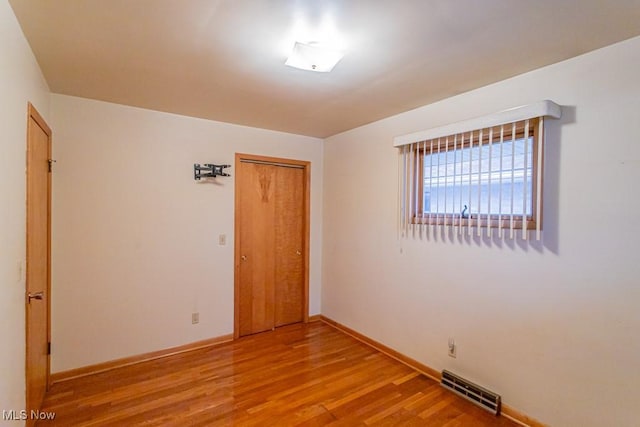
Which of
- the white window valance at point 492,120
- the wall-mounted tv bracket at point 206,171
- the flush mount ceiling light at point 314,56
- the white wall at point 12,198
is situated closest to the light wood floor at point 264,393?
the white wall at point 12,198

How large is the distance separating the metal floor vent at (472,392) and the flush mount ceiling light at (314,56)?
254 cm

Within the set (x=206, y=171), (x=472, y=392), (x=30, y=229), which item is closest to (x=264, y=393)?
(x=472, y=392)

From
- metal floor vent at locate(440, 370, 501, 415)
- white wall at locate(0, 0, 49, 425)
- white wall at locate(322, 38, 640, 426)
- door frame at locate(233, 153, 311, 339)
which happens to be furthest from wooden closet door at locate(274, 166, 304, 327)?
white wall at locate(0, 0, 49, 425)

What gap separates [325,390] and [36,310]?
2.18 meters

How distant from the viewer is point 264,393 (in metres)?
2.55

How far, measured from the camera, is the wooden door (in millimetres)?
1989

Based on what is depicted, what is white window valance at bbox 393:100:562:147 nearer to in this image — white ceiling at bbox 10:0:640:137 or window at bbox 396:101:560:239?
window at bbox 396:101:560:239

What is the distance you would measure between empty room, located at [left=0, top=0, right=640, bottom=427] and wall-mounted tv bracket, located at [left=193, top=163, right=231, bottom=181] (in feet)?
0.09

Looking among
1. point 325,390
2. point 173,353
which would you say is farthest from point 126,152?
point 325,390

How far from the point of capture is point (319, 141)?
428 cm

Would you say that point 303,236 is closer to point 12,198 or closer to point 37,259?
point 37,259

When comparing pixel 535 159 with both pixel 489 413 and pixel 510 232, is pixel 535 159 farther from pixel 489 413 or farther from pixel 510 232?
pixel 489 413

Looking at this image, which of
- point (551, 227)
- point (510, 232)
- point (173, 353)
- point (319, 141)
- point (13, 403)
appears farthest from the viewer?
point (319, 141)

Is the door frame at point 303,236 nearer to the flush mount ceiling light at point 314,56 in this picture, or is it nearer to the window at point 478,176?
the window at point 478,176
